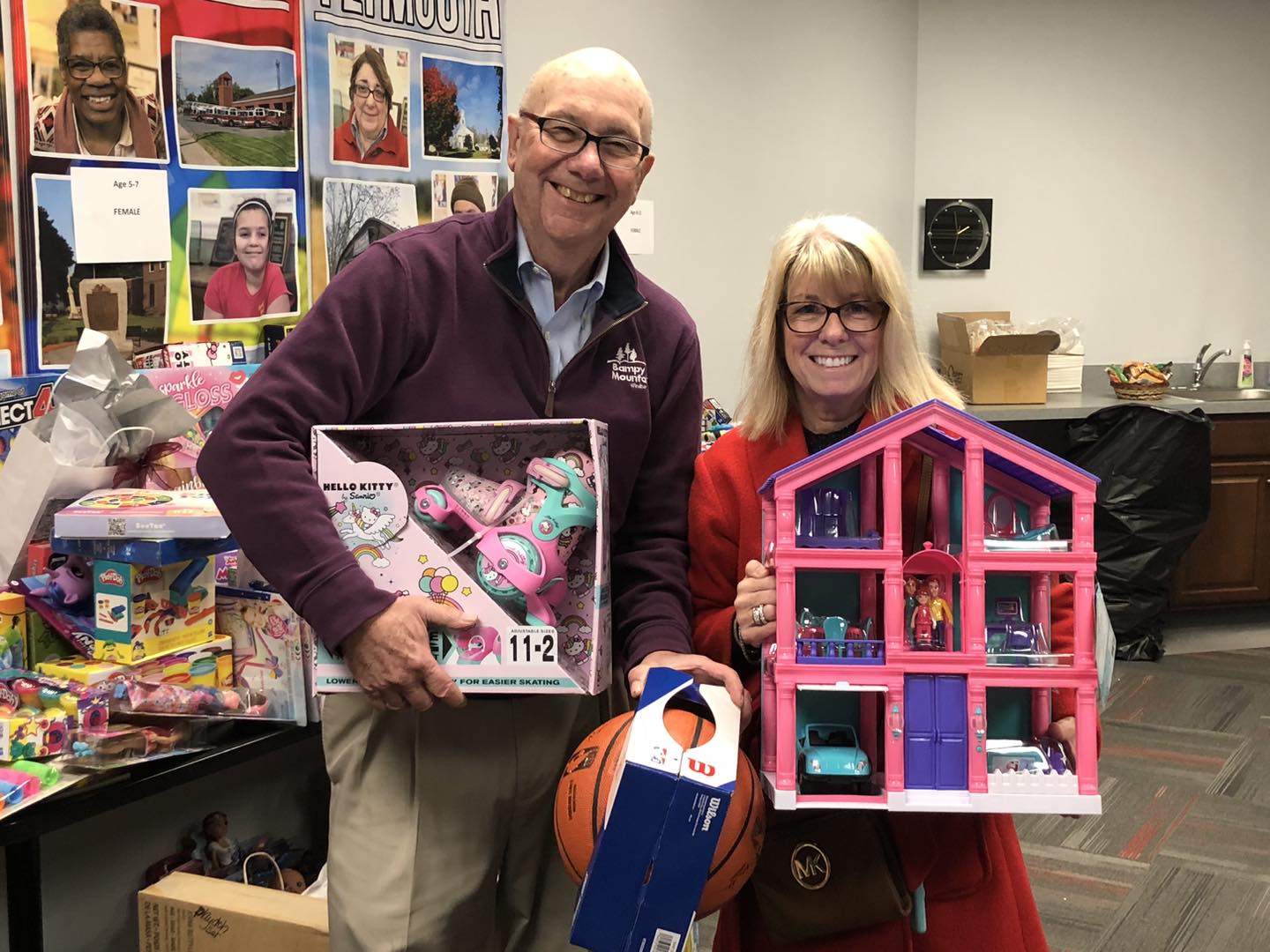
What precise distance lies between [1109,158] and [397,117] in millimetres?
3612

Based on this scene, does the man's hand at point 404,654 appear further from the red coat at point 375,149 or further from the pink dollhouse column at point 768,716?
the red coat at point 375,149

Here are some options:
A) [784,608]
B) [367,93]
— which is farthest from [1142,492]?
[784,608]

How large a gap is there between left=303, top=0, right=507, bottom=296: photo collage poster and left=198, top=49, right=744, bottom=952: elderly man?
1382mm

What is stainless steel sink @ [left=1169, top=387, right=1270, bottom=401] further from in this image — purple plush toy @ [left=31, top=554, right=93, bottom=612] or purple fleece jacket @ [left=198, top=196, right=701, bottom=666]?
purple plush toy @ [left=31, top=554, right=93, bottom=612]

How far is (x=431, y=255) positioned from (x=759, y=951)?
3.31ft

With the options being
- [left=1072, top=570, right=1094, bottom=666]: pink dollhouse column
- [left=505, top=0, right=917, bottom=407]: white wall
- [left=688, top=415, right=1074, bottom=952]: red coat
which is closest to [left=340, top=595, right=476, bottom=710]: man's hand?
[left=688, top=415, right=1074, bottom=952]: red coat

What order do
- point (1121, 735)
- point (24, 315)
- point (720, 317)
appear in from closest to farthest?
point (24, 315), point (1121, 735), point (720, 317)

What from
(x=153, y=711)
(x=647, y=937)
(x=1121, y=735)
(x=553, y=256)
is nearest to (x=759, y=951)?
(x=647, y=937)

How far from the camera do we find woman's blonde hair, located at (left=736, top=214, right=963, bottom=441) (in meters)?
1.57

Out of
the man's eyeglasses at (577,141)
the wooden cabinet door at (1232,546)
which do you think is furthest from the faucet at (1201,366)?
the man's eyeglasses at (577,141)

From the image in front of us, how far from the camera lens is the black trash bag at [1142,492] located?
4656mm

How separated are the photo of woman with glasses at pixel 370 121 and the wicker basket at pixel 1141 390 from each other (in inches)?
130

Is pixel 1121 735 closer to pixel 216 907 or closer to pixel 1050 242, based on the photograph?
pixel 1050 242

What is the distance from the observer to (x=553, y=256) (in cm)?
166
